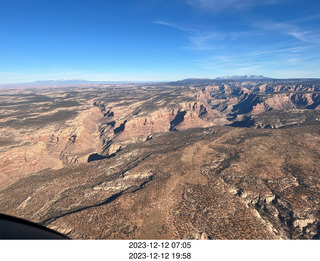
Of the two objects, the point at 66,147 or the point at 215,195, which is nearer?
the point at 215,195

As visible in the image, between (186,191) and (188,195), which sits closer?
(188,195)

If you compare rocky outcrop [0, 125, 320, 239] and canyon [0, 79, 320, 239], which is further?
canyon [0, 79, 320, 239]

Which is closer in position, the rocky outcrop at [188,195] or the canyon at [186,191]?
the rocky outcrop at [188,195]

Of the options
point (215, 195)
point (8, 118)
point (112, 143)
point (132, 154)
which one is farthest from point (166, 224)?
point (8, 118)

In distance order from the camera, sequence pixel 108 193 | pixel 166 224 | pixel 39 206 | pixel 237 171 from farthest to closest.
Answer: pixel 237 171, pixel 108 193, pixel 39 206, pixel 166 224

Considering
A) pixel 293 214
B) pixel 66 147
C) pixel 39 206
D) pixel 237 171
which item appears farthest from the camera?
pixel 66 147

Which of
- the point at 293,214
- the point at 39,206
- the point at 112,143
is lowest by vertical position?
the point at 112,143
